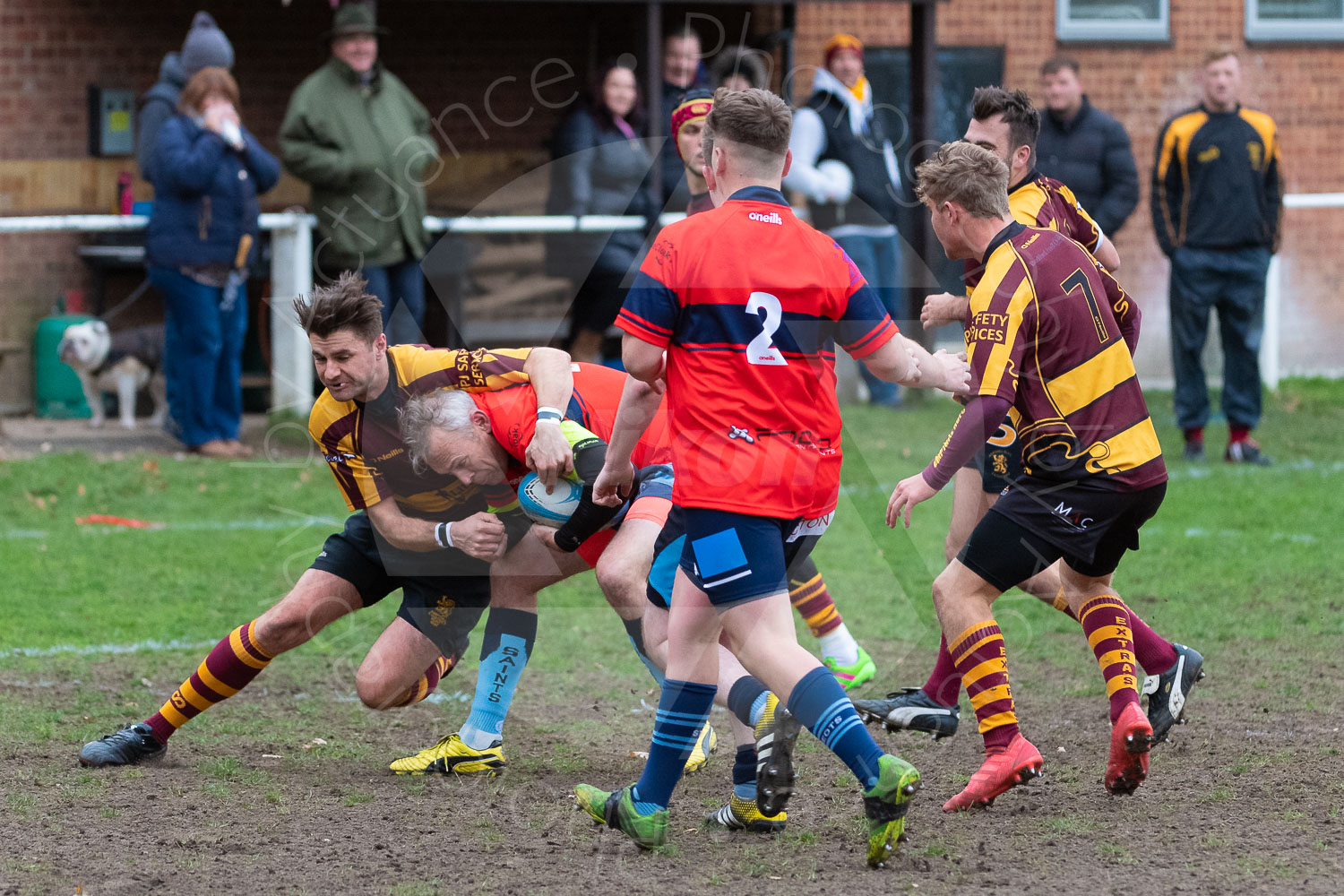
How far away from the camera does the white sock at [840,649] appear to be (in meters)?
5.96

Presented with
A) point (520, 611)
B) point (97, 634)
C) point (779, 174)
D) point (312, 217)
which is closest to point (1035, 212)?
point (779, 174)

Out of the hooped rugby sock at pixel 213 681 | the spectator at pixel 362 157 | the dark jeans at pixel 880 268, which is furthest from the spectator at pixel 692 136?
the dark jeans at pixel 880 268

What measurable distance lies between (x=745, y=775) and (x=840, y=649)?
1.70 m

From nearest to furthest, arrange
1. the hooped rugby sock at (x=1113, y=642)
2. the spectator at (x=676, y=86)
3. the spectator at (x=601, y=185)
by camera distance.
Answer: the hooped rugby sock at (x=1113, y=642)
the spectator at (x=601, y=185)
the spectator at (x=676, y=86)

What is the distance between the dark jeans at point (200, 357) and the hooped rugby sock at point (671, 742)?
6.93 m

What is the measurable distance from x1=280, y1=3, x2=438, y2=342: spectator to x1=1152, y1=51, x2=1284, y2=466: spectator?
5236 mm

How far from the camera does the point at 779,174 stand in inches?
162

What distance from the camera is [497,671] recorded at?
16.7 ft

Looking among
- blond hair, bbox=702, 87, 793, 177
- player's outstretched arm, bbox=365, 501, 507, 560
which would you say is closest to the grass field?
player's outstretched arm, bbox=365, 501, 507, 560

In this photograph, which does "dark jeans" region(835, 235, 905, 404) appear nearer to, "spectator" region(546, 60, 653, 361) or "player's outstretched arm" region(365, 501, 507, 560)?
"spectator" region(546, 60, 653, 361)

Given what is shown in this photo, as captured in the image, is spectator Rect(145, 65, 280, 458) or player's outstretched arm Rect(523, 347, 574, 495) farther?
spectator Rect(145, 65, 280, 458)

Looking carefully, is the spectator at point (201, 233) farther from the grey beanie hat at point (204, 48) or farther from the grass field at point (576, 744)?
the grass field at point (576, 744)

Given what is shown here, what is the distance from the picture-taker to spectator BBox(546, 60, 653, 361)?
11094mm

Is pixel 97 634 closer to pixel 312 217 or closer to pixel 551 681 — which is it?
pixel 551 681
